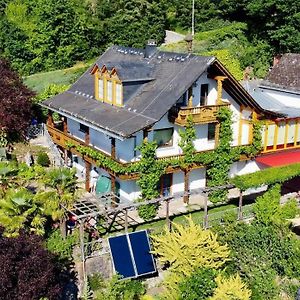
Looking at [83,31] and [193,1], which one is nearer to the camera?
[83,31]

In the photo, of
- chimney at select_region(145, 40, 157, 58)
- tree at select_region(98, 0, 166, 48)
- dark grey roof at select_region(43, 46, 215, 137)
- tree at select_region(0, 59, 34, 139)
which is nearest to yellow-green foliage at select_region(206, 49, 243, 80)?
tree at select_region(98, 0, 166, 48)

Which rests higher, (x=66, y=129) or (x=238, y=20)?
(x=238, y=20)

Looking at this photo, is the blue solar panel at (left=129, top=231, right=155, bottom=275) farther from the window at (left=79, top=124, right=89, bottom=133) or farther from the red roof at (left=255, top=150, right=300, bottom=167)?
the red roof at (left=255, top=150, right=300, bottom=167)

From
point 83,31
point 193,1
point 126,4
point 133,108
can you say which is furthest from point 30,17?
point 133,108

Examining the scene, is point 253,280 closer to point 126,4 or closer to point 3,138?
point 3,138

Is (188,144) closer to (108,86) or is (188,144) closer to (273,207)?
(273,207)

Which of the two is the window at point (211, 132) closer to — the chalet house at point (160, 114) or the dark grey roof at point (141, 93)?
the chalet house at point (160, 114)
